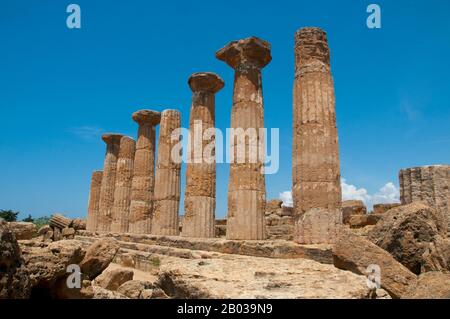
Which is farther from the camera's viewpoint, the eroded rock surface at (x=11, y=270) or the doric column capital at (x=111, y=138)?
the doric column capital at (x=111, y=138)

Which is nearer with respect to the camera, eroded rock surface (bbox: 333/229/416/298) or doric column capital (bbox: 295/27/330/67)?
eroded rock surface (bbox: 333/229/416/298)

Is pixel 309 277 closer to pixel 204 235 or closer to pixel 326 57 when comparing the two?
pixel 326 57

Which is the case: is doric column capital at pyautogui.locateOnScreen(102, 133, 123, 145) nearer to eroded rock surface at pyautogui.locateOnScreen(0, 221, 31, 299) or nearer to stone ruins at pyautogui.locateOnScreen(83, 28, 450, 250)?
stone ruins at pyautogui.locateOnScreen(83, 28, 450, 250)

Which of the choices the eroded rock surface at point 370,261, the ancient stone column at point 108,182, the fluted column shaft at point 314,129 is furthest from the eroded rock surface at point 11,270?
the ancient stone column at point 108,182

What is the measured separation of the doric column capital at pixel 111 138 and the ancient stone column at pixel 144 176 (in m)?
4.40

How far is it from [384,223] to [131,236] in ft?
38.4

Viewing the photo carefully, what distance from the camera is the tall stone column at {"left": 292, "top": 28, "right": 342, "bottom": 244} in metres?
8.63

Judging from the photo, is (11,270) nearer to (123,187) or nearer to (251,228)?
(251,228)

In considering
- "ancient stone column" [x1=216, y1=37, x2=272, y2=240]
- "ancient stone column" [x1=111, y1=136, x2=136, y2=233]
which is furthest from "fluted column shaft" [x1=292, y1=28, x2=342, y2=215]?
"ancient stone column" [x1=111, y1=136, x2=136, y2=233]

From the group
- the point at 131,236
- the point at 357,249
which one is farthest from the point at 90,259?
the point at 131,236

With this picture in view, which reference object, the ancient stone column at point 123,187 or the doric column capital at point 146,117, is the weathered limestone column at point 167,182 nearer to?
the doric column capital at point 146,117

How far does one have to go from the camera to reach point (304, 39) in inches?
370

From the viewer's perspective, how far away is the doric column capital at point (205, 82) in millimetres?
14602

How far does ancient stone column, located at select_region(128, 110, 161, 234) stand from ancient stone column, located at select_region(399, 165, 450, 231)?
514 inches
